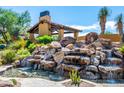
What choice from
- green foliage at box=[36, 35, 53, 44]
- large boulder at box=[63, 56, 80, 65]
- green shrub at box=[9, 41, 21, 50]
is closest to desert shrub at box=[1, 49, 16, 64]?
green shrub at box=[9, 41, 21, 50]

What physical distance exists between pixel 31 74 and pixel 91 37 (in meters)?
2.89

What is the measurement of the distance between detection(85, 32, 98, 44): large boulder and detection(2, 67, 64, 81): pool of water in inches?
85.0

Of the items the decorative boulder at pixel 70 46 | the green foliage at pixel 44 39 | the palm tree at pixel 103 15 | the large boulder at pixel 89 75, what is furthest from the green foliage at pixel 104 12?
the green foliage at pixel 44 39

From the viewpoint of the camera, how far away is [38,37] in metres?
12.4

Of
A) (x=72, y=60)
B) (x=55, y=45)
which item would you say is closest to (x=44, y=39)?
(x=55, y=45)

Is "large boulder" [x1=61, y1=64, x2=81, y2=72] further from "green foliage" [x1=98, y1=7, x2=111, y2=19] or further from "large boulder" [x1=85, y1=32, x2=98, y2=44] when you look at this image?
"large boulder" [x1=85, y1=32, x2=98, y2=44]

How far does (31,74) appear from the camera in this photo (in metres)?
9.95

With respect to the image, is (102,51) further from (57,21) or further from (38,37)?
(38,37)

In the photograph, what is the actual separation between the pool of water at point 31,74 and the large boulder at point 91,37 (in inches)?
85.0

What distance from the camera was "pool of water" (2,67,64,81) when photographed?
9.57 metres

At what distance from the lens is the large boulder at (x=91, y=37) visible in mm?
11737

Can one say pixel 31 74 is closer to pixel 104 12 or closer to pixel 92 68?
pixel 92 68
